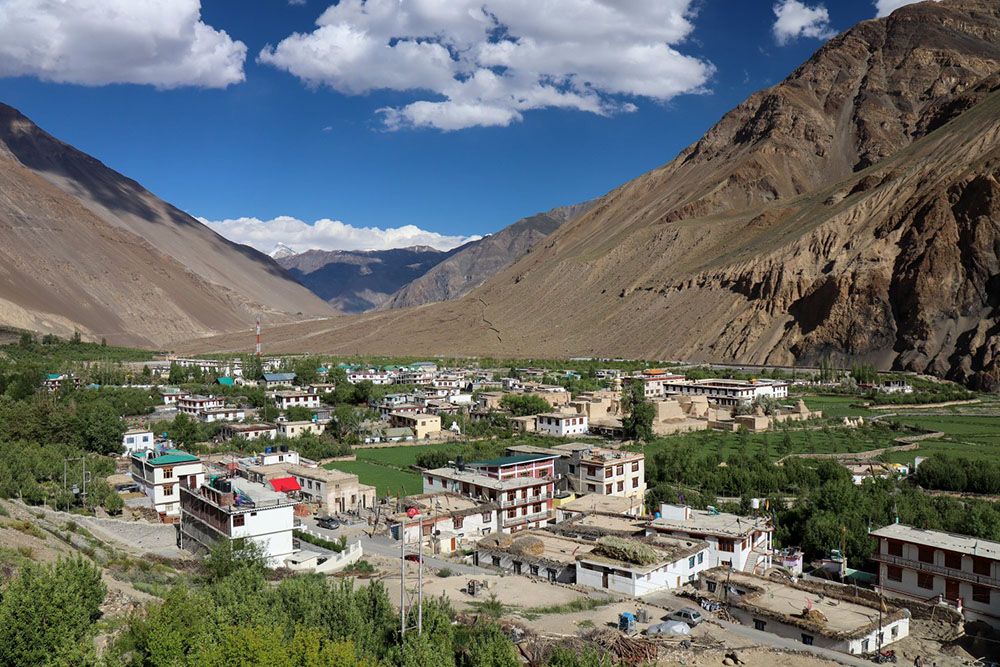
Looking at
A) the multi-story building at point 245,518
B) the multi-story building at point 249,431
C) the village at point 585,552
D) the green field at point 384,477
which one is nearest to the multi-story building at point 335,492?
the village at point 585,552

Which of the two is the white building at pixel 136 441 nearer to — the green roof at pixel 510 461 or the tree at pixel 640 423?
the green roof at pixel 510 461

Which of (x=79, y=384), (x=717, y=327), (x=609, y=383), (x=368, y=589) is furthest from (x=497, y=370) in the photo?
(x=368, y=589)

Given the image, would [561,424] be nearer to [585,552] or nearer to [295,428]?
[295,428]

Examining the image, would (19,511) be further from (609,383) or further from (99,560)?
(609,383)

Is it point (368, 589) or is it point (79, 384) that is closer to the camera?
point (368, 589)

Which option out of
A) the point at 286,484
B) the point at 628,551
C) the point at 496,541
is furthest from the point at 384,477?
the point at 628,551

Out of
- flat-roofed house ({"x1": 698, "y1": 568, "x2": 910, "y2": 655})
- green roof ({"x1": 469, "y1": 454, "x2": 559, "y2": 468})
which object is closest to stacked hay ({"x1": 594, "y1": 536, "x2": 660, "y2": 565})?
flat-roofed house ({"x1": 698, "y1": 568, "x2": 910, "y2": 655})
